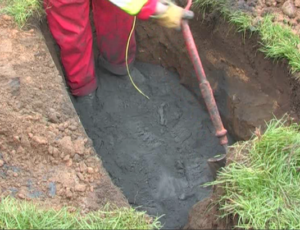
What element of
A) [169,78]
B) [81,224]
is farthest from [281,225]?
[169,78]

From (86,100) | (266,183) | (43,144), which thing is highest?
(266,183)

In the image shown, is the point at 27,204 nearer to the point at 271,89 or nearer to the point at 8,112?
the point at 8,112

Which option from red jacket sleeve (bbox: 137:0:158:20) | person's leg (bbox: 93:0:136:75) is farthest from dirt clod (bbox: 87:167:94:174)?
person's leg (bbox: 93:0:136:75)

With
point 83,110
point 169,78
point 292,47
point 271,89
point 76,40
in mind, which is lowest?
point 83,110

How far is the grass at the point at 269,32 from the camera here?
10.9 feet

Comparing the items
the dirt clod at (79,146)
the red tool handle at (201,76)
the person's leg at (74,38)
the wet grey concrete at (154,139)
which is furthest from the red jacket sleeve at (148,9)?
the wet grey concrete at (154,139)

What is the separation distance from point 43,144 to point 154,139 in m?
1.24

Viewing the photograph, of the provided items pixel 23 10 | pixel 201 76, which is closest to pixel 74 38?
pixel 23 10

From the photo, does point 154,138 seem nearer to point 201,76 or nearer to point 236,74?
point 236,74

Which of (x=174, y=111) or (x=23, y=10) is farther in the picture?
(x=174, y=111)

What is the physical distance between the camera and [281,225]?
7.77 feet

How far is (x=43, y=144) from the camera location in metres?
2.84

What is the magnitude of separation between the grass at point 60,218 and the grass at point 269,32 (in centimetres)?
158

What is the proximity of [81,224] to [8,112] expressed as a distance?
0.99m
